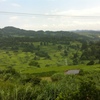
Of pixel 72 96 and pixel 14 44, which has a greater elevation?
pixel 72 96

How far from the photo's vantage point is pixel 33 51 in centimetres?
15562

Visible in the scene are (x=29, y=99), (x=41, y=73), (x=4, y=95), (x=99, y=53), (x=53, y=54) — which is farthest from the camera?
(x=53, y=54)

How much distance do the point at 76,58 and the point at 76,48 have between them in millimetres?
37664

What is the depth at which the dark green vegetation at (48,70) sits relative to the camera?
2190 cm

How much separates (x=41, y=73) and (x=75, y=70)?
10238 mm

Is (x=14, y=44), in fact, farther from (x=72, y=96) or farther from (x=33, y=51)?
(x=72, y=96)

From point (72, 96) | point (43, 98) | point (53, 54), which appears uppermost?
point (72, 96)

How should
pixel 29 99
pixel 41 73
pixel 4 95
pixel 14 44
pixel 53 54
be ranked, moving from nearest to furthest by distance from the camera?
pixel 4 95
pixel 29 99
pixel 41 73
pixel 53 54
pixel 14 44

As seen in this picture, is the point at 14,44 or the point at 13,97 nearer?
the point at 13,97

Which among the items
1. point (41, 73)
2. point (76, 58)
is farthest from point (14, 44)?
point (41, 73)

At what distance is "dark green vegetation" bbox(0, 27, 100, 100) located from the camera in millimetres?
21897

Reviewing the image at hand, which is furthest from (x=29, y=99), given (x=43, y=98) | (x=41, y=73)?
(x=41, y=73)

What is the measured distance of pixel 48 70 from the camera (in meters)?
71.6

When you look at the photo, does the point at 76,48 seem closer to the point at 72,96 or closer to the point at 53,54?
the point at 53,54
